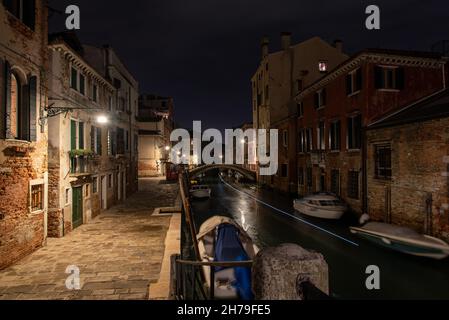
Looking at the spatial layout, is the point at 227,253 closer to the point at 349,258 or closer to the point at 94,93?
the point at 349,258

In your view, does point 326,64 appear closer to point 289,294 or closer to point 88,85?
point 88,85

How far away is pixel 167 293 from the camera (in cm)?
702

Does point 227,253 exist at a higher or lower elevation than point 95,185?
lower

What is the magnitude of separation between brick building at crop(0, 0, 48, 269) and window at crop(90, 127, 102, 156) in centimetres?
549

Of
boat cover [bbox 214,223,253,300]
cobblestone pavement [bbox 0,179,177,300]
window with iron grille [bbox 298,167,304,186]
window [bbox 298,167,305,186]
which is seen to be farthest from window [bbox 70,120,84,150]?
A: window with iron grille [bbox 298,167,304,186]

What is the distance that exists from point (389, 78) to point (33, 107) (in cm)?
1892

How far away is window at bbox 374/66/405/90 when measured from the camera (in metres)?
18.6

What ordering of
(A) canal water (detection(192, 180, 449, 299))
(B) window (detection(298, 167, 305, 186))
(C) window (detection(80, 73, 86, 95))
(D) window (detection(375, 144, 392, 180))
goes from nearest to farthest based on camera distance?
(A) canal water (detection(192, 180, 449, 299)) → (C) window (detection(80, 73, 86, 95)) → (D) window (detection(375, 144, 392, 180)) → (B) window (detection(298, 167, 305, 186))

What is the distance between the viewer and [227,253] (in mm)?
10453

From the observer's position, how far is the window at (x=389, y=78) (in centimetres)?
1864

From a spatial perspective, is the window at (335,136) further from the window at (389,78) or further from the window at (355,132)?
the window at (389,78)

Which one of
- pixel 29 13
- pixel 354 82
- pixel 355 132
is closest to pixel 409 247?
pixel 355 132

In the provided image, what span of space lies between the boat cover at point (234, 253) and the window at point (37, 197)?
675 cm

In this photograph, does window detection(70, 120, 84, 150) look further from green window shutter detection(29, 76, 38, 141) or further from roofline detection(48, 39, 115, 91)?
green window shutter detection(29, 76, 38, 141)
